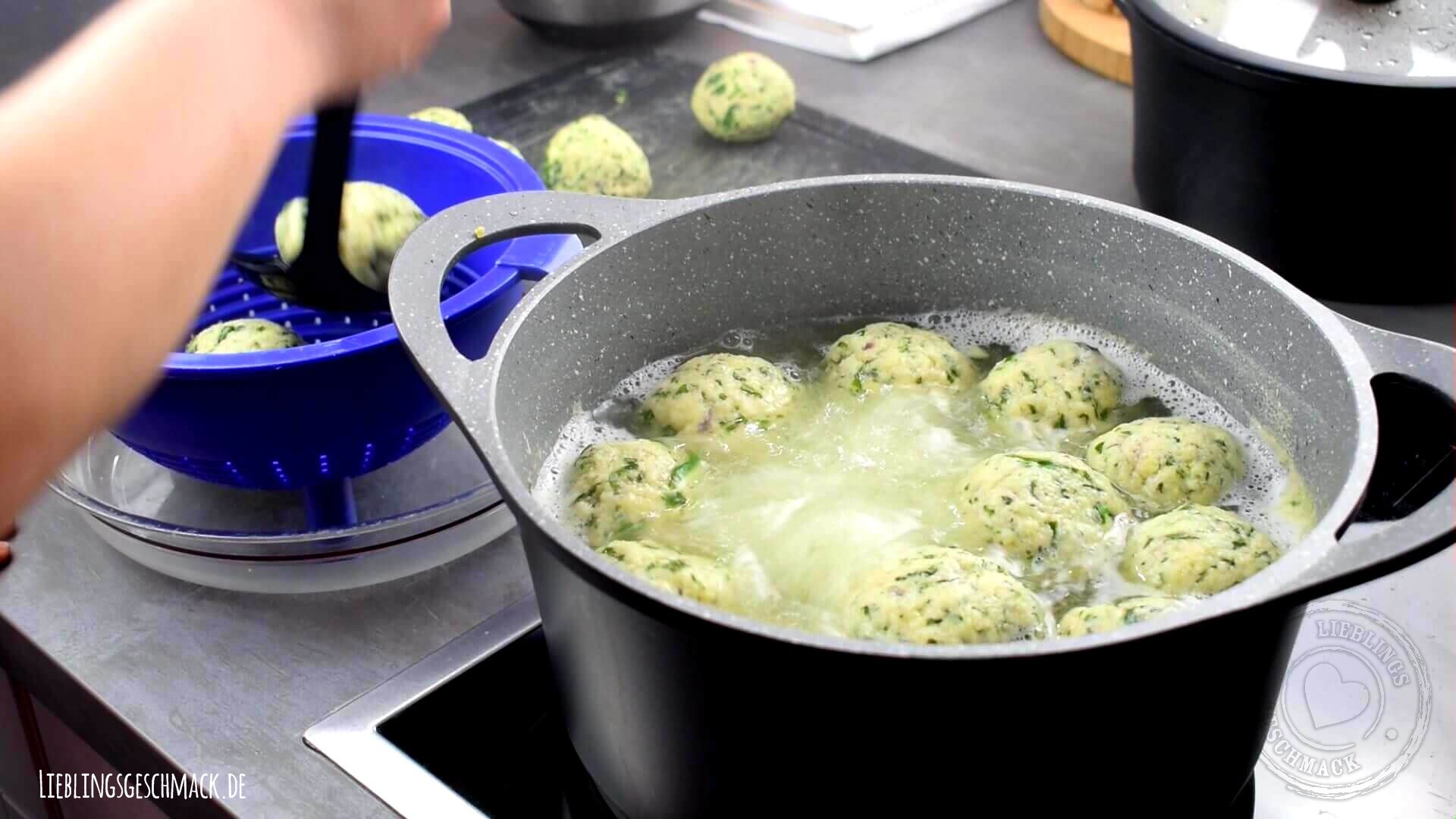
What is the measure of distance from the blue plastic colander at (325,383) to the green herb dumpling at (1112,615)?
49 cm

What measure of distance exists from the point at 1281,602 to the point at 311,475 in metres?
0.76

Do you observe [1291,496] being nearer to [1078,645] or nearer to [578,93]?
[1078,645]

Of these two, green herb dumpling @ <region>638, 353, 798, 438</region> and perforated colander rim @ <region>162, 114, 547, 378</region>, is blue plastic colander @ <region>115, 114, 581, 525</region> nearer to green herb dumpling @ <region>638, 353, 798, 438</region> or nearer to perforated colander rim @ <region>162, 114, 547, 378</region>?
perforated colander rim @ <region>162, 114, 547, 378</region>

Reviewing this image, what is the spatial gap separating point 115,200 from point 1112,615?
0.58 metres

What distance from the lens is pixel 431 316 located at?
73cm

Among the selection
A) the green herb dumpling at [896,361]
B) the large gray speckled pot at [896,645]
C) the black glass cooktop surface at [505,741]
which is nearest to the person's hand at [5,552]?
the black glass cooktop surface at [505,741]

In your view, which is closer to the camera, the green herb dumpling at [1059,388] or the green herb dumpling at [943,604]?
the green herb dumpling at [943,604]

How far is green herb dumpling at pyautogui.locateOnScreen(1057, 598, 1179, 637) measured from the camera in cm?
69

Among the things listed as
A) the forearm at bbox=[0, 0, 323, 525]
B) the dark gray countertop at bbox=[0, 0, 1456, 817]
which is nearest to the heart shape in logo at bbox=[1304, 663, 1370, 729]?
the dark gray countertop at bbox=[0, 0, 1456, 817]

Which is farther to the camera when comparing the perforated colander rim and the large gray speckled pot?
the perforated colander rim

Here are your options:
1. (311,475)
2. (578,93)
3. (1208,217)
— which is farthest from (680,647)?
(578,93)

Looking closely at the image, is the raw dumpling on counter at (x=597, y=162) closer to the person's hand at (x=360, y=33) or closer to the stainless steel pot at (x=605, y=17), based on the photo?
the stainless steel pot at (x=605, y=17)

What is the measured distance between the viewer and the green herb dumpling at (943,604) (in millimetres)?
683

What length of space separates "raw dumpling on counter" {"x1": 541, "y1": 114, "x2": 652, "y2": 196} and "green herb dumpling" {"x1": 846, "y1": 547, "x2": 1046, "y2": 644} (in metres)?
0.90
